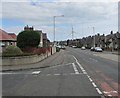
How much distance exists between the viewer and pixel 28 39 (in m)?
42.4

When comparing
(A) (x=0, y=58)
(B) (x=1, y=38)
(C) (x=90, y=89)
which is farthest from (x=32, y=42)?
(C) (x=90, y=89)

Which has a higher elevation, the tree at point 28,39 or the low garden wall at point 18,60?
the tree at point 28,39

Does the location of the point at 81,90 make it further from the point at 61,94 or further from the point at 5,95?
the point at 5,95

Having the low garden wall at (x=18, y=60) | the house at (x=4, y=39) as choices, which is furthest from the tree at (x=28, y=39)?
the low garden wall at (x=18, y=60)

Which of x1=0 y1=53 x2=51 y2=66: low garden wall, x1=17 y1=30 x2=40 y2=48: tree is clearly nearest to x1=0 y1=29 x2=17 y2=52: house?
x1=17 y1=30 x2=40 y2=48: tree

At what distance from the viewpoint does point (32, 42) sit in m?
42.8

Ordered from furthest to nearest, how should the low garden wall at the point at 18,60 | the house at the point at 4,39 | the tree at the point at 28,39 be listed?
the house at the point at 4,39
the tree at the point at 28,39
the low garden wall at the point at 18,60

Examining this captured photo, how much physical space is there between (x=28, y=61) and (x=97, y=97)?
21.1m

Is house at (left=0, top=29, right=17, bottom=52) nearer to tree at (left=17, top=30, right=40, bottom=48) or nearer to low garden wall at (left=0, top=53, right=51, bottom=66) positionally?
tree at (left=17, top=30, right=40, bottom=48)

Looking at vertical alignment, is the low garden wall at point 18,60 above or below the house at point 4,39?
below

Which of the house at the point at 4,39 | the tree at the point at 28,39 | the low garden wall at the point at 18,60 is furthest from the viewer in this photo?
the house at the point at 4,39

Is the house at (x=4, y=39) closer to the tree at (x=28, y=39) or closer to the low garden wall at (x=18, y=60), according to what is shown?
the tree at (x=28, y=39)

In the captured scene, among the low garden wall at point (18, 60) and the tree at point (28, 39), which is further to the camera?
the tree at point (28, 39)

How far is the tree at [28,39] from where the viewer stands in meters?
42.0
